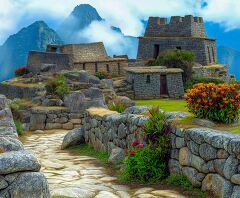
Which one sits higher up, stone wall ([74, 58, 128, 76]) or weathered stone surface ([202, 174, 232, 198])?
stone wall ([74, 58, 128, 76])

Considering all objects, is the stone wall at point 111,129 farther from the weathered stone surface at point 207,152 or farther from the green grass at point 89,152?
the weathered stone surface at point 207,152

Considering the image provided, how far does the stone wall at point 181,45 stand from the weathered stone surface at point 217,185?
40.8m

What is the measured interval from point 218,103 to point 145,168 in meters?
1.79

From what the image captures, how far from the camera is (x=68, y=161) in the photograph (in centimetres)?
1074

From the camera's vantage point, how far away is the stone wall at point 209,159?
20.7 ft

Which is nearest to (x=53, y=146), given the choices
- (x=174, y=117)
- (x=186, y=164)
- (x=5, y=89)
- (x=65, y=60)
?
(x=174, y=117)

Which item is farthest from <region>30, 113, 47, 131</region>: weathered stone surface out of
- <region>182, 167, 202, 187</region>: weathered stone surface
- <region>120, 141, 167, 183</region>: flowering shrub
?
<region>182, 167, 202, 187</region>: weathered stone surface

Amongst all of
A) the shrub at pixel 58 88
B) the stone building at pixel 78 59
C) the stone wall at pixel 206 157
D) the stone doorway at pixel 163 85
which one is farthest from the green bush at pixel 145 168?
the stone building at pixel 78 59

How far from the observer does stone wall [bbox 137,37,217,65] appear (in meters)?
47.0

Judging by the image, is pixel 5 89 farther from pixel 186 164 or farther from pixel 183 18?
pixel 186 164

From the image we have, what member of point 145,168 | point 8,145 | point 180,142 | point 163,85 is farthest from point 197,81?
point 8,145

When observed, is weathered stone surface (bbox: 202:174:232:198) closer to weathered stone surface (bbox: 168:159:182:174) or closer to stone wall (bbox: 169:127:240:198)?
stone wall (bbox: 169:127:240:198)

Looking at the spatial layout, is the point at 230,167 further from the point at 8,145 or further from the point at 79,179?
the point at 79,179

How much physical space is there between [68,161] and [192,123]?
12.3 ft
